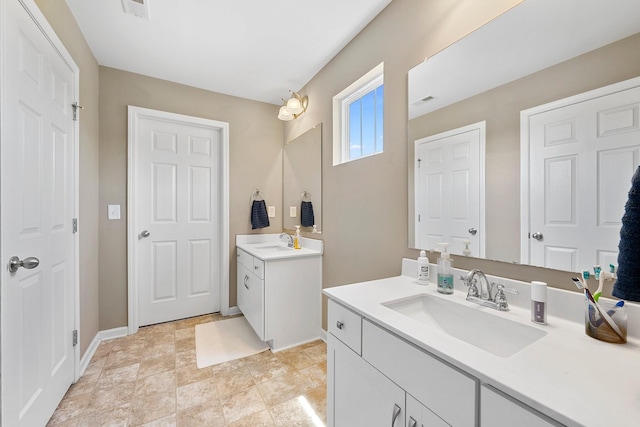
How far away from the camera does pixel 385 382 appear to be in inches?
35.4

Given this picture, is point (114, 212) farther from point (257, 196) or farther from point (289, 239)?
point (289, 239)

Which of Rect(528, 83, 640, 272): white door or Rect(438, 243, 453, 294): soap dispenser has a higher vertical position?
Rect(528, 83, 640, 272): white door

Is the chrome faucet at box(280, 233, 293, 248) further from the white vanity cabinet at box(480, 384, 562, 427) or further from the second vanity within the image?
the white vanity cabinet at box(480, 384, 562, 427)

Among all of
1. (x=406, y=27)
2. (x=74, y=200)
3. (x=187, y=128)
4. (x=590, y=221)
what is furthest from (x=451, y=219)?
(x=187, y=128)

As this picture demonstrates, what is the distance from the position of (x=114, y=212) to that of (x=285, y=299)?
5.83 feet

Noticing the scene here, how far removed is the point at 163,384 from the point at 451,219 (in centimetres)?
208

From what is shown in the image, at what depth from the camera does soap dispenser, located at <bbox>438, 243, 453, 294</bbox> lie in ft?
3.94

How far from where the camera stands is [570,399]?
20.2 inches

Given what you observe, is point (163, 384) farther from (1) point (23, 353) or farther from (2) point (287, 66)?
(2) point (287, 66)

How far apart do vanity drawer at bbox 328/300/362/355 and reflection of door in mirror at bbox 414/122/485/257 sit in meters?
0.60

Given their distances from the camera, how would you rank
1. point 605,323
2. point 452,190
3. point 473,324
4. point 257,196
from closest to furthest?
point 605,323 → point 473,324 → point 452,190 → point 257,196

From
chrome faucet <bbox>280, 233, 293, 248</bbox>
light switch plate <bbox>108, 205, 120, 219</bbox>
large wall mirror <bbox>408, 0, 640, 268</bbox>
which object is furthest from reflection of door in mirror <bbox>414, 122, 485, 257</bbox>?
light switch plate <bbox>108, 205, 120, 219</bbox>

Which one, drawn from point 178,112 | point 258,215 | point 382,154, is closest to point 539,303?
point 382,154

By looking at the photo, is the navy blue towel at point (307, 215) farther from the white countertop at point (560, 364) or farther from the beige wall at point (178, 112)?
the white countertop at point (560, 364)
